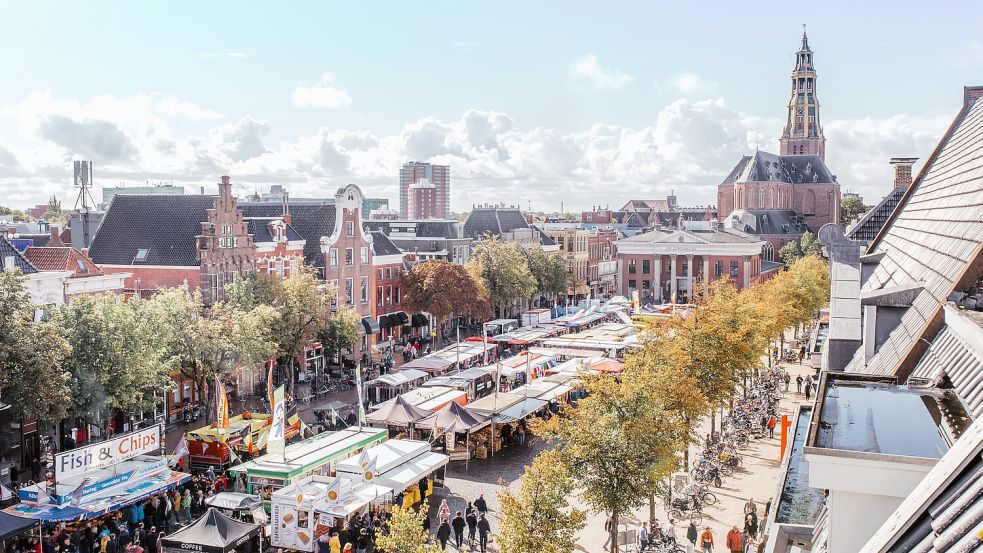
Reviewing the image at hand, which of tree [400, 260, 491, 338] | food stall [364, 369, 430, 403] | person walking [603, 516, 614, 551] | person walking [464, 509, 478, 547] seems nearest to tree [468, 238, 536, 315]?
tree [400, 260, 491, 338]

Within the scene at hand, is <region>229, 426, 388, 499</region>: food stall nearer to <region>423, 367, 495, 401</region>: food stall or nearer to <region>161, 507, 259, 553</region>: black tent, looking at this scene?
<region>161, 507, 259, 553</region>: black tent

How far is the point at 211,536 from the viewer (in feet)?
66.4

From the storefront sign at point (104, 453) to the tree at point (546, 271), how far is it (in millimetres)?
58050

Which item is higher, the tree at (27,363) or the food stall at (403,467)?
the tree at (27,363)

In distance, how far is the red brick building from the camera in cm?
9562

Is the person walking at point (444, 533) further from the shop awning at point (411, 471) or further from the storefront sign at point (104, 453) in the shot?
the storefront sign at point (104, 453)

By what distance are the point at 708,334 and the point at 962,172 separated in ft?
40.6

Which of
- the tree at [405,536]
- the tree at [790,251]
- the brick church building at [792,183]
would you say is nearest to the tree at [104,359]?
the tree at [405,536]

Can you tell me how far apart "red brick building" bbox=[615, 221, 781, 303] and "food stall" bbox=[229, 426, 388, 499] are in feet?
233

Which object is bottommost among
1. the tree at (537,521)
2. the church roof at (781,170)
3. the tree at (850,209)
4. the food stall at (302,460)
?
the food stall at (302,460)

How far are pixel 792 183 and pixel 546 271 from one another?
70.3 m

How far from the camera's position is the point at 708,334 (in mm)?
30078

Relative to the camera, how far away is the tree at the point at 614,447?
2117 centimetres

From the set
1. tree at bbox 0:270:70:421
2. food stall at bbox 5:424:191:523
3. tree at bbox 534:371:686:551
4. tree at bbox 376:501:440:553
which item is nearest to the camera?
tree at bbox 376:501:440:553
